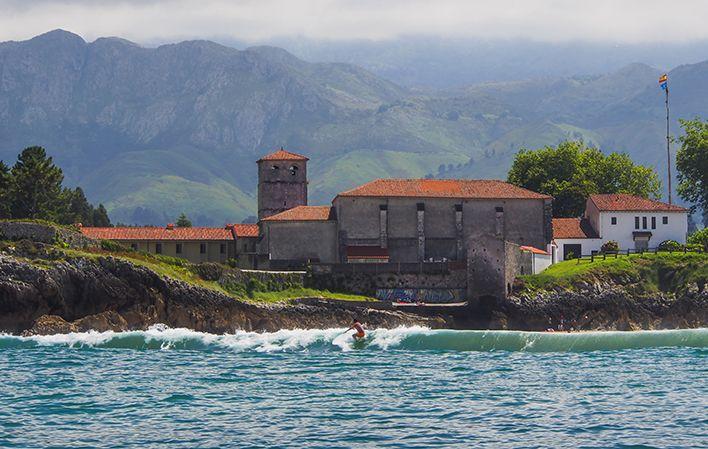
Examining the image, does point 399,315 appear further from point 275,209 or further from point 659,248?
point 275,209

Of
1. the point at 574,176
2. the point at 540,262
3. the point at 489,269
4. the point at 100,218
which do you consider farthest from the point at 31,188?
the point at 100,218

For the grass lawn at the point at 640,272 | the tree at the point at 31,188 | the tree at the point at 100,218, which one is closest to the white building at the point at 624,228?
the grass lawn at the point at 640,272

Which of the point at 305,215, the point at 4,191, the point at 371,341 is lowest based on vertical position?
the point at 371,341

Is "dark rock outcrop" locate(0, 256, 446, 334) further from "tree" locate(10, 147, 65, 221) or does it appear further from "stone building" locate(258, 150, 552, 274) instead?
"tree" locate(10, 147, 65, 221)

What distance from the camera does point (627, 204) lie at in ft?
400

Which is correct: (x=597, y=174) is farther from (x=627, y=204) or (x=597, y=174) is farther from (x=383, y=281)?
(x=383, y=281)

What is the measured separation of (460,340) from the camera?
271ft

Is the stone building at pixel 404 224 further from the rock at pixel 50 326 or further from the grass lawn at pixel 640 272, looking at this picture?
the rock at pixel 50 326

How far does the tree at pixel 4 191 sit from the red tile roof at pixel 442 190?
3124 cm

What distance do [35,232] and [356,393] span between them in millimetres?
47005

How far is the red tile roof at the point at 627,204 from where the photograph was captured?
120875 millimetres

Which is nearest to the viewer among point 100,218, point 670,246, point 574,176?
point 670,246

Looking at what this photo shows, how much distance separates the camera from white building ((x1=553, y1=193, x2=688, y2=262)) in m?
121

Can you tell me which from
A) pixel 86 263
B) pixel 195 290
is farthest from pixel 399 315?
pixel 86 263
